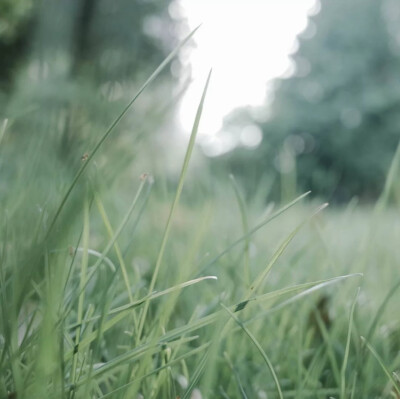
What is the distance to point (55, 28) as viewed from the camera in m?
Answer: 0.34

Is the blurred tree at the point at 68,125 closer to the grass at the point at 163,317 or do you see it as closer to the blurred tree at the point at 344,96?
the grass at the point at 163,317

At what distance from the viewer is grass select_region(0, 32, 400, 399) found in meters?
0.19

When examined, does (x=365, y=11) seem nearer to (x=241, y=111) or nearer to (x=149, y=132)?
(x=241, y=111)

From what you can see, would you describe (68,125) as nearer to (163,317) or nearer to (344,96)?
(163,317)

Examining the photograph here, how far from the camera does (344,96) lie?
30.7ft

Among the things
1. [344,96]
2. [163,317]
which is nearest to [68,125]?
[163,317]

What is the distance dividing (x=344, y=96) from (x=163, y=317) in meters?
9.79

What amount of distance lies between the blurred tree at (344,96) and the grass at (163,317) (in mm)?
8988

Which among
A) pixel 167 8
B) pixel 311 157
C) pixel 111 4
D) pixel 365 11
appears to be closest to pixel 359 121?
pixel 311 157

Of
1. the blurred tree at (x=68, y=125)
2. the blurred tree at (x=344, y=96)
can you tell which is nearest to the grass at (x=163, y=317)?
the blurred tree at (x=68, y=125)

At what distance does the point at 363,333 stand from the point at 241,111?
33.8 ft

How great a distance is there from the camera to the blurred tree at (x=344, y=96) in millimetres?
9375

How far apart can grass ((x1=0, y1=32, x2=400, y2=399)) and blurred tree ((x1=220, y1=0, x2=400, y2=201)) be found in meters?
8.99

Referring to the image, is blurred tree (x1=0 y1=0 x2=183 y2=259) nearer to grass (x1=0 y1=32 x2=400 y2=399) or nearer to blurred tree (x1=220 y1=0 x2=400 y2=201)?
grass (x1=0 y1=32 x2=400 y2=399)
